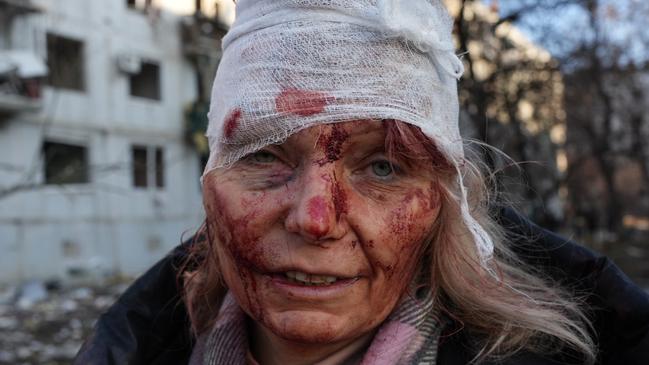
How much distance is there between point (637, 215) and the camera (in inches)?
1400

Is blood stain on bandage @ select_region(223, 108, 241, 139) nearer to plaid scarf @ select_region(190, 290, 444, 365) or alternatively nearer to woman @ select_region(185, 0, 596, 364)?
woman @ select_region(185, 0, 596, 364)

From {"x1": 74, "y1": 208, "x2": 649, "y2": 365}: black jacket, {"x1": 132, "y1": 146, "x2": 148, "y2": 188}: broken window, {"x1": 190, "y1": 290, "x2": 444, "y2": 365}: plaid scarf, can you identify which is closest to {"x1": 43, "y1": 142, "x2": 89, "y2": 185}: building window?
{"x1": 132, "y1": 146, "x2": 148, "y2": 188}: broken window

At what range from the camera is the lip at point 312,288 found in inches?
55.8

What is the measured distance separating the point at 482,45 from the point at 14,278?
11312mm

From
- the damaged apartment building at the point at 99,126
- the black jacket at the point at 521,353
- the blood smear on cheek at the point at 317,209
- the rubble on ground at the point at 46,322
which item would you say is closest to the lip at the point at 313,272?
the blood smear on cheek at the point at 317,209

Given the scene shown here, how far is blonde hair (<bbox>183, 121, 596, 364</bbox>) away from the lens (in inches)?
61.2

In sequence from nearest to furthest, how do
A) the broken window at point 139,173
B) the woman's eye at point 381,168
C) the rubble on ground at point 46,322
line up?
1. the woman's eye at point 381,168
2. the rubble on ground at point 46,322
3. the broken window at point 139,173

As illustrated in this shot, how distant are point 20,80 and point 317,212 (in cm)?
1474

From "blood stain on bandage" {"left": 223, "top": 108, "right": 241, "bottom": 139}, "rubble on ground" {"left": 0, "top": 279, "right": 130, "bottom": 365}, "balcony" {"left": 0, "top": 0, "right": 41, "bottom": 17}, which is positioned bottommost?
"rubble on ground" {"left": 0, "top": 279, "right": 130, "bottom": 365}

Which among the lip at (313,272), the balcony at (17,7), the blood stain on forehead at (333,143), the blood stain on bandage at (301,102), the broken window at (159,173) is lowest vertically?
the broken window at (159,173)

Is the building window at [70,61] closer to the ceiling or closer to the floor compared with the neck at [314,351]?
closer to the ceiling

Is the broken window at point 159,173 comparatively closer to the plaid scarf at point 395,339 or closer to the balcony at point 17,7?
the balcony at point 17,7

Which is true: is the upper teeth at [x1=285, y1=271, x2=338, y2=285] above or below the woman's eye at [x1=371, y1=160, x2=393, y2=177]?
below

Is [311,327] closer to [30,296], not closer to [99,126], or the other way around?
[30,296]
